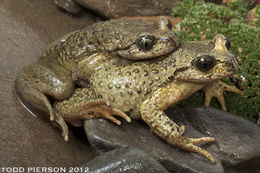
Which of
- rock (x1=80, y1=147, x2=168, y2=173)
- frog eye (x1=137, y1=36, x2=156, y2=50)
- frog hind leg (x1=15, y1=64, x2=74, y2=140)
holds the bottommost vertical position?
rock (x1=80, y1=147, x2=168, y2=173)

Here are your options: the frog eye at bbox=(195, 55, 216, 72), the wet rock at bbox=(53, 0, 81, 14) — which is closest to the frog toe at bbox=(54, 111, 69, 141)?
the frog eye at bbox=(195, 55, 216, 72)

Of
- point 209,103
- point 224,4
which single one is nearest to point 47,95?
point 209,103

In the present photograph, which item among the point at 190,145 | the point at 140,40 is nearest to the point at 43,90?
the point at 140,40

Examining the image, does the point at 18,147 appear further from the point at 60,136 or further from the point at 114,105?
the point at 114,105

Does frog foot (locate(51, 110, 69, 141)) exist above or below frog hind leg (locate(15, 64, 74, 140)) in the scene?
below

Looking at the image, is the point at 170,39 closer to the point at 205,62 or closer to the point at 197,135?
the point at 205,62

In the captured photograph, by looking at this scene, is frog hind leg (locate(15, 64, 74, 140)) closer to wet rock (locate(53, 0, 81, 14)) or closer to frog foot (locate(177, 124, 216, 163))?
frog foot (locate(177, 124, 216, 163))

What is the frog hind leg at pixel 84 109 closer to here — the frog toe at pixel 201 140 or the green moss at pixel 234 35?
the frog toe at pixel 201 140

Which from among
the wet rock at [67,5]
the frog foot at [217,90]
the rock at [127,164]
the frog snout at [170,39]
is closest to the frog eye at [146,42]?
the frog snout at [170,39]
